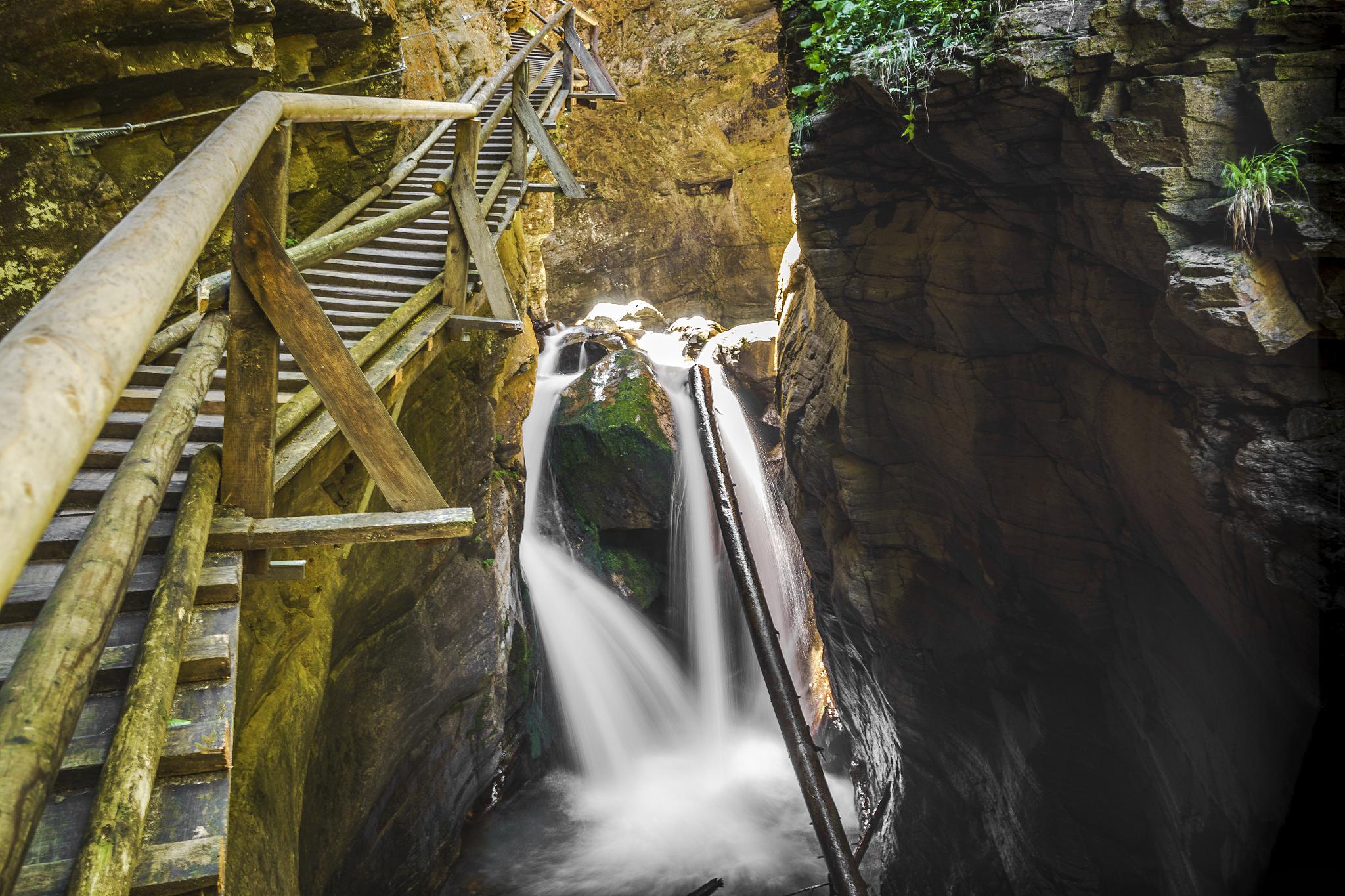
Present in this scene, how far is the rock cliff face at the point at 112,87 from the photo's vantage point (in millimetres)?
4121

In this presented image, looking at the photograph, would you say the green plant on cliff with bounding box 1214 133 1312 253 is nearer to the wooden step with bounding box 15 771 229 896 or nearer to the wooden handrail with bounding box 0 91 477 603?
the wooden handrail with bounding box 0 91 477 603

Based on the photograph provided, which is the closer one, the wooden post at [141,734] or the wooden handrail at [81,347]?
the wooden handrail at [81,347]

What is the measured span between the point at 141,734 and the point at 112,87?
449 cm

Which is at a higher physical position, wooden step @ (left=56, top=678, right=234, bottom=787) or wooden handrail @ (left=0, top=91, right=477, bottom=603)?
wooden handrail @ (left=0, top=91, right=477, bottom=603)

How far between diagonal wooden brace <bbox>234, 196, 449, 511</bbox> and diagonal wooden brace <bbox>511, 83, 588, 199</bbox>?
503 cm

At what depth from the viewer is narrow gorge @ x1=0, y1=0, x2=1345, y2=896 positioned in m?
1.82

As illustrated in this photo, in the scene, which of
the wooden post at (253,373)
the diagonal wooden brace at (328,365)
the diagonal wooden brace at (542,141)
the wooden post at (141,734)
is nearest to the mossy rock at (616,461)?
the diagonal wooden brace at (542,141)

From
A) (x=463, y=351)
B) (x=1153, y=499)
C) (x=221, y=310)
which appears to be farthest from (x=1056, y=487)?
(x=221, y=310)

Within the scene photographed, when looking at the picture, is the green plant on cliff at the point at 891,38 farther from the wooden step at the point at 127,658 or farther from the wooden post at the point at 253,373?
the wooden step at the point at 127,658

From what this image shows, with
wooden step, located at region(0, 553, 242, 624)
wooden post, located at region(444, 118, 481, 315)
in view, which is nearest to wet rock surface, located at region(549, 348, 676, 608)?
wooden post, located at region(444, 118, 481, 315)

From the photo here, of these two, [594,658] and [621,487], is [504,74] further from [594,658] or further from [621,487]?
[594,658]

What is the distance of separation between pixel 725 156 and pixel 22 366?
72.8 ft

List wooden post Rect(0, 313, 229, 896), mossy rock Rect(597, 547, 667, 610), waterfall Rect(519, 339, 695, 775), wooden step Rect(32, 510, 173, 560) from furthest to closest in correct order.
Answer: mossy rock Rect(597, 547, 667, 610) → waterfall Rect(519, 339, 695, 775) → wooden step Rect(32, 510, 173, 560) → wooden post Rect(0, 313, 229, 896)

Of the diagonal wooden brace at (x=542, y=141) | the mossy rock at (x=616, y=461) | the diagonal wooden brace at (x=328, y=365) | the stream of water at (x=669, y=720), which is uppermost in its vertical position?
the diagonal wooden brace at (x=542, y=141)
